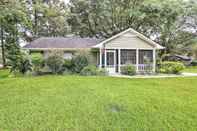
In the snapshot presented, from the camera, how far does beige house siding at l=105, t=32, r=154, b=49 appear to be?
1844 cm

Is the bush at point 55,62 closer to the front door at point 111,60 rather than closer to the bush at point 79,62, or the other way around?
the bush at point 79,62

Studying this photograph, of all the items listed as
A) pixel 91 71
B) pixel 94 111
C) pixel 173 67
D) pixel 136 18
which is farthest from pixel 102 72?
pixel 136 18

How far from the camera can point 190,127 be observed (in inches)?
200

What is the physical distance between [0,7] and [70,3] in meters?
24.1

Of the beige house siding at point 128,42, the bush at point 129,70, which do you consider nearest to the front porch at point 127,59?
the beige house siding at point 128,42

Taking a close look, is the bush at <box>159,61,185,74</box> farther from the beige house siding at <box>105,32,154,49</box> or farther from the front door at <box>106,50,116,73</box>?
the front door at <box>106,50,116,73</box>

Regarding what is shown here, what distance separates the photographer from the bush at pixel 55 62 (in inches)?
651

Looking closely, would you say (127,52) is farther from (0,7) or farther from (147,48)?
(0,7)

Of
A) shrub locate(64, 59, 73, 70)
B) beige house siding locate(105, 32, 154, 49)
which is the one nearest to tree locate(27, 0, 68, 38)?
beige house siding locate(105, 32, 154, 49)

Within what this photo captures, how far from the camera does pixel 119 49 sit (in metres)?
18.6

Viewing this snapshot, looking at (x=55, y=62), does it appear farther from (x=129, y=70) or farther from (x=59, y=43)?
(x=129, y=70)

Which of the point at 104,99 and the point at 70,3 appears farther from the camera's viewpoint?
the point at 70,3

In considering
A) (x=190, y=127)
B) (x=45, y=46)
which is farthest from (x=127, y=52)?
(x=190, y=127)

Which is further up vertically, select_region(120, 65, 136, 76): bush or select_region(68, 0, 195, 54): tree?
select_region(68, 0, 195, 54): tree
